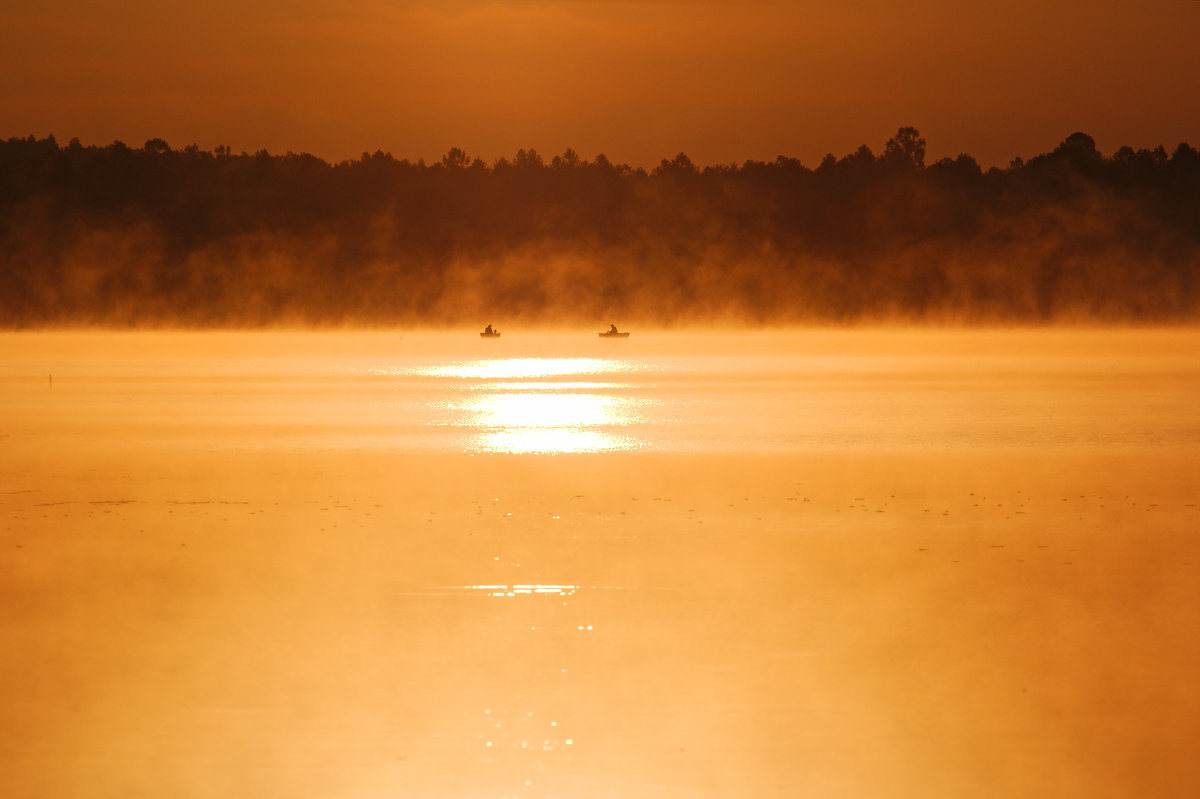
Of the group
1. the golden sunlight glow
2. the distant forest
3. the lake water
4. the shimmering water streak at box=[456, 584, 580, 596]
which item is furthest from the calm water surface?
the distant forest

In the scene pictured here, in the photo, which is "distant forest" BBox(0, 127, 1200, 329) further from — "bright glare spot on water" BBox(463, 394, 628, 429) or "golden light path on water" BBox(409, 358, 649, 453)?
"bright glare spot on water" BBox(463, 394, 628, 429)

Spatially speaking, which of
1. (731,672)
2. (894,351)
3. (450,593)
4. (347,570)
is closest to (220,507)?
(347,570)

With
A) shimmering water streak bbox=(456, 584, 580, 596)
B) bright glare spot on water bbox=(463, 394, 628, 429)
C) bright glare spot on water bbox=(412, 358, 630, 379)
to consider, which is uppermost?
shimmering water streak bbox=(456, 584, 580, 596)

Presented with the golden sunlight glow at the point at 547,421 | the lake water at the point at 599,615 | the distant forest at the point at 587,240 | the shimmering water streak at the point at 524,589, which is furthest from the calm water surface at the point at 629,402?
the distant forest at the point at 587,240

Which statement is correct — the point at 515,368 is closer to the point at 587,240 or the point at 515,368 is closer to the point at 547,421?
the point at 547,421

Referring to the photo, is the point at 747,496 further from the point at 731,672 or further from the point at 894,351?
the point at 894,351

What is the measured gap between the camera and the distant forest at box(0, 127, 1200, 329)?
12712cm

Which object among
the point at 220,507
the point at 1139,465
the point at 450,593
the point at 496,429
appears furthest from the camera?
the point at 496,429

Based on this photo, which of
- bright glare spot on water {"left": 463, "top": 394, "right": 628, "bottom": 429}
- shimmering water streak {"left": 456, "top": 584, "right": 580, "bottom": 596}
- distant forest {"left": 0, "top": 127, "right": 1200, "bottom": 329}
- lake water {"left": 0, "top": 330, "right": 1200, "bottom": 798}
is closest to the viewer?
lake water {"left": 0, "top": 330, "right": 1200, "bottom": 798}

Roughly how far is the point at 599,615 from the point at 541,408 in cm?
1638

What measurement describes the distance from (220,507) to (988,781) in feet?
25.3

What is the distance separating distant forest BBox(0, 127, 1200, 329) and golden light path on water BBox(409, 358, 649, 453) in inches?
3444

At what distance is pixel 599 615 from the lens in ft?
25.3

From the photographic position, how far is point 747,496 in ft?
41.1
